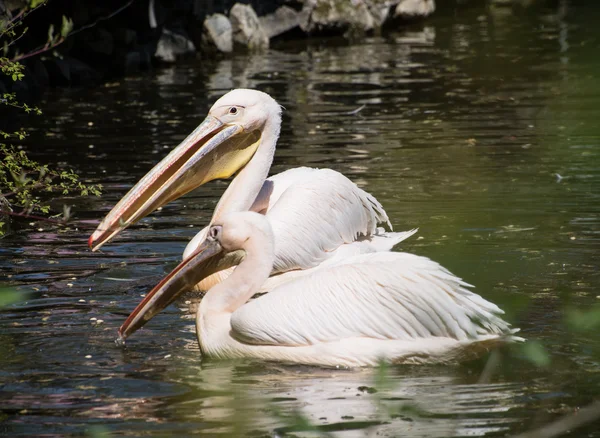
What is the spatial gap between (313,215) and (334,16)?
1336 cm

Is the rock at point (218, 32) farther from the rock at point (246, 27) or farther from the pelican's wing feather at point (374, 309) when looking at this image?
the pelican's wing feather at point (374, 309)

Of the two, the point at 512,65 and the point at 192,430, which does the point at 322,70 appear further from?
the point at 192,430

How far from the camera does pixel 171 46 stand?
16156 mm

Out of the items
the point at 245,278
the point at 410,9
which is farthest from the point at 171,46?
the point at 245,278

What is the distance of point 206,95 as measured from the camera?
12.6 meters

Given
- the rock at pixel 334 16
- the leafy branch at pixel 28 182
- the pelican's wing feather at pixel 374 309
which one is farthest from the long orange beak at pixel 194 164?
the rock at pixel 334 16

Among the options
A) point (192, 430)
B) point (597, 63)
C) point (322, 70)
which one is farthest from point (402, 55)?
point (597, 63)

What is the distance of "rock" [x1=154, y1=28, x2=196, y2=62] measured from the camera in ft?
52.3

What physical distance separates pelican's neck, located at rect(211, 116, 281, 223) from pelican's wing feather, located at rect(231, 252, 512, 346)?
1506 millimetres

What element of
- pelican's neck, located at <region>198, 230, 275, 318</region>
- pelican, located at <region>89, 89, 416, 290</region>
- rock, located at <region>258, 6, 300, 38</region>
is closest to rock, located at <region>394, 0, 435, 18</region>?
rock, located at <region>258, 6, 300, 38</region>

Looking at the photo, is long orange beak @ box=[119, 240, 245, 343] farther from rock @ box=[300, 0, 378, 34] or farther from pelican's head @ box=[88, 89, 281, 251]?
rock @ box=[300, 0, 378, 34]

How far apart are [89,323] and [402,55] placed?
11.6 meters

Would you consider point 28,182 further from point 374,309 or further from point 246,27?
point 246,27

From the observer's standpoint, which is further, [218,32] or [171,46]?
[218,32]
